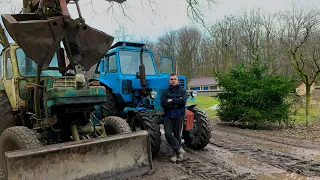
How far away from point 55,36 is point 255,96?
8244 millimetres

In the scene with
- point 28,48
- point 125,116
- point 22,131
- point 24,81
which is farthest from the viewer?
point 125,116

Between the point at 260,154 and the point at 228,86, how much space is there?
5209 millimetres

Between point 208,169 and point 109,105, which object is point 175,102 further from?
point 109,105

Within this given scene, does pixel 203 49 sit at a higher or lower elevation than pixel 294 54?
higher

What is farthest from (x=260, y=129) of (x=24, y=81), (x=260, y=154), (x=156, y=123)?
(x=24, y=81)

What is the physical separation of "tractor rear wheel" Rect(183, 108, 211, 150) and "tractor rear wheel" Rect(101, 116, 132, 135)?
225cm

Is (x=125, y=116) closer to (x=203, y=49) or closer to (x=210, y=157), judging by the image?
(x=210, y=157)

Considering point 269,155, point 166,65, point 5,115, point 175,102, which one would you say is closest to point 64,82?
point 5,115

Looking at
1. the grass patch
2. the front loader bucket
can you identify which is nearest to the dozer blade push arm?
the front loader bucket

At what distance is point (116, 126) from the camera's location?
5250mm

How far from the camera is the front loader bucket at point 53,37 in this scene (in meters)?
3.92

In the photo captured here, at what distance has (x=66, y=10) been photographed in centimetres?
433

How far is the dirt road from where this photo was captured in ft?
16.8

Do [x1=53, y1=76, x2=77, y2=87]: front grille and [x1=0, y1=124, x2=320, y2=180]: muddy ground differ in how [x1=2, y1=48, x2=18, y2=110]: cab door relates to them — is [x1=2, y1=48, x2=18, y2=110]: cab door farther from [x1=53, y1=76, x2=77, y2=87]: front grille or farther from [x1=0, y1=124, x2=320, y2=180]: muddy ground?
[x1=0, y1=124, x2=320, y2=180]: muddy ground
